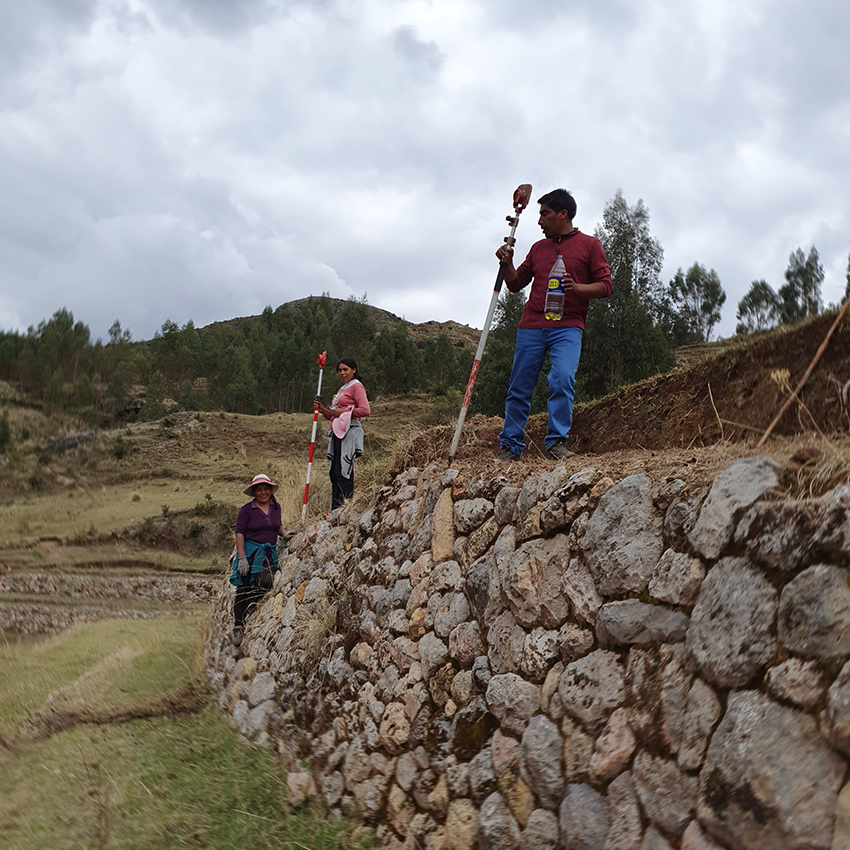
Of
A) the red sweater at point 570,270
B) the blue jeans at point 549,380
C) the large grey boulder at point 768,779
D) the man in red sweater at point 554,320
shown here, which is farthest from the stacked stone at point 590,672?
the red sweater at point 570,270

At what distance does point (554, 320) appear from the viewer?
5570mm

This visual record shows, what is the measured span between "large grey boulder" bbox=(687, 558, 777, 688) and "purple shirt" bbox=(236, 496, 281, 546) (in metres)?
5.77

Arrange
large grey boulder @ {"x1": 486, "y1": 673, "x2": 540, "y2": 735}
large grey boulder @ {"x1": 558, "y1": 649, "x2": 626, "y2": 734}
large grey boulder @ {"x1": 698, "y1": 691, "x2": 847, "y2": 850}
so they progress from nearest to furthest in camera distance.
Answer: large grey boulder @ {"x1": 698, "y1": 691, "x2": 847, "y2": 850} → large grey boulder @ {"x1": 558, "y1": 649, "x2": 626, "y2": 734} → large grey boulder @ {"x1": 486, "y1": 673, "x2": 540, "y2": 735}

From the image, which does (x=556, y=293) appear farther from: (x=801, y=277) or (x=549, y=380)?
(x=801, y=277)

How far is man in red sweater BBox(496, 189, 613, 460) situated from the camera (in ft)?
17.9

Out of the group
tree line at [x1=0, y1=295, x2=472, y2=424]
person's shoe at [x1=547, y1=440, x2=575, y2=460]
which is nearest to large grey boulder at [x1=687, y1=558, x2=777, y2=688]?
person's shoe at [x1=547, y1=440, x2=575, y2=460]

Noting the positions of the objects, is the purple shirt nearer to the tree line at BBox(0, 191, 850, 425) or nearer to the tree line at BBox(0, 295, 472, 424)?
the tree line at BBox(0, 191, 850, 425)

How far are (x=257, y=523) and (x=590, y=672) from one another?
205 inches

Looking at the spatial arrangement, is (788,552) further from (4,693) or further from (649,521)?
(4,693)

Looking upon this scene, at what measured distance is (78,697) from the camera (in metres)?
8.18

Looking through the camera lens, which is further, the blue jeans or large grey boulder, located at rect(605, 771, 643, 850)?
the blue jeans

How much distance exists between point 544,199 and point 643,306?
21.8 metres

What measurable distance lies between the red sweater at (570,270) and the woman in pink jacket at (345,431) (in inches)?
105

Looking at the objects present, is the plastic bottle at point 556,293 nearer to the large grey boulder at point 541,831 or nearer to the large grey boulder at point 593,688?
the large grey boulder at point 593,688
